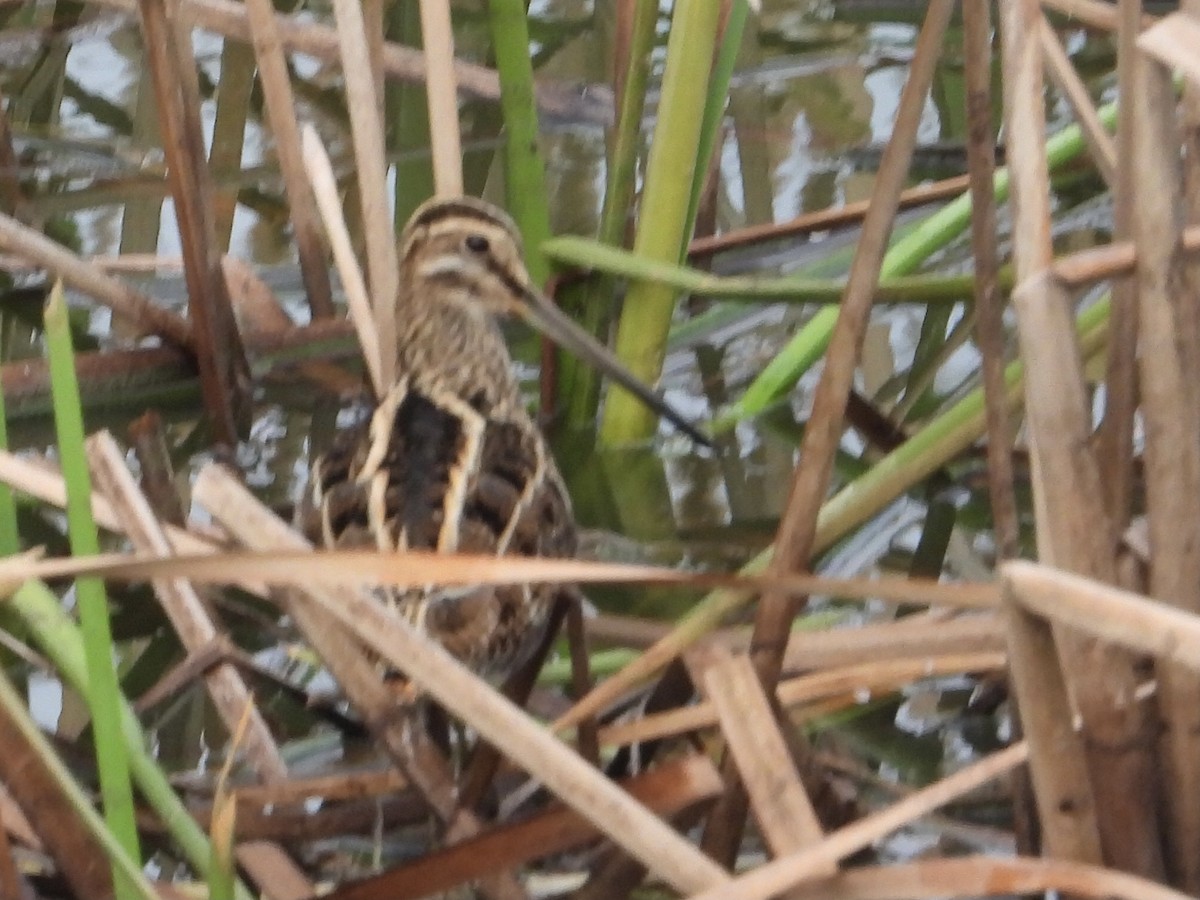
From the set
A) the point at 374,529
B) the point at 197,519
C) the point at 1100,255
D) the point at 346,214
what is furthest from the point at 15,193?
the point at 1100,255

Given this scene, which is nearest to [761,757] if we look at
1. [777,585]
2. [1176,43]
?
[777,585]

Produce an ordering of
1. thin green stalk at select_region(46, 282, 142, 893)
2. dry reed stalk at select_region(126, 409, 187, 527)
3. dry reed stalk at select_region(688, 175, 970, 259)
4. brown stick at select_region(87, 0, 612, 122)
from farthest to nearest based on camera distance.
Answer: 1. brown stick at select_region(87, 0, 612, 122)
2. dry reed stalk at select_region(688, 175, 970, 259)
3. dry reed stalk at select_region(126, 409, 187, 527)
4. thin green stalk at select_region(46, 282, 142, 893)

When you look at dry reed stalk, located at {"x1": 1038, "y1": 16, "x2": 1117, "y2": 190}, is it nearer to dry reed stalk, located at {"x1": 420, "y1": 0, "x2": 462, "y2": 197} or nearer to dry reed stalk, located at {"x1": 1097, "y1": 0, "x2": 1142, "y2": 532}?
dry reed stalk, located at {"x1": 1097, "y1": 0, "x2": 1142, "y2": 532}

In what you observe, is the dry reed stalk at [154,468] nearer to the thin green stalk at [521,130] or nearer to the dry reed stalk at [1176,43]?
the thin green stalk at [521,130]

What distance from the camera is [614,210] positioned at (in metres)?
2.49

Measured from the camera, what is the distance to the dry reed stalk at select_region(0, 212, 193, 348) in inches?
94.7

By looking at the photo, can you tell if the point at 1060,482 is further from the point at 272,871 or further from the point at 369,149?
the point at 369,149

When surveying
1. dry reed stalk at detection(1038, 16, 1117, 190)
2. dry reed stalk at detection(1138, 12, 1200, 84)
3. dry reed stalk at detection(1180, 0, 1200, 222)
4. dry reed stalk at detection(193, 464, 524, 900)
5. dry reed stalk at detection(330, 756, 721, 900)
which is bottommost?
dry reed stalk at detection(330, 756, 721, 900)

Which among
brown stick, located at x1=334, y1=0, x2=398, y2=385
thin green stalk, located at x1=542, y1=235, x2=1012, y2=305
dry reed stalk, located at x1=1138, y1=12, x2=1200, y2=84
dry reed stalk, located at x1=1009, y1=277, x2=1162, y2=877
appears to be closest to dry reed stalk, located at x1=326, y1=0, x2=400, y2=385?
brown stick, located at x1=334, y1=0, x2=398, y2=385

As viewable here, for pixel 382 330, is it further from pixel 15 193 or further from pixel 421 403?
pixel 15 193

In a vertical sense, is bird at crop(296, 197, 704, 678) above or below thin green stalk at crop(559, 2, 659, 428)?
below

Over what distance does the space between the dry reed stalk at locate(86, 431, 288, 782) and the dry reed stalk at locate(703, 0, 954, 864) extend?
407mm

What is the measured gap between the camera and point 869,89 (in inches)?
147

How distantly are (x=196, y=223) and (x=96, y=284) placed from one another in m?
0.19
